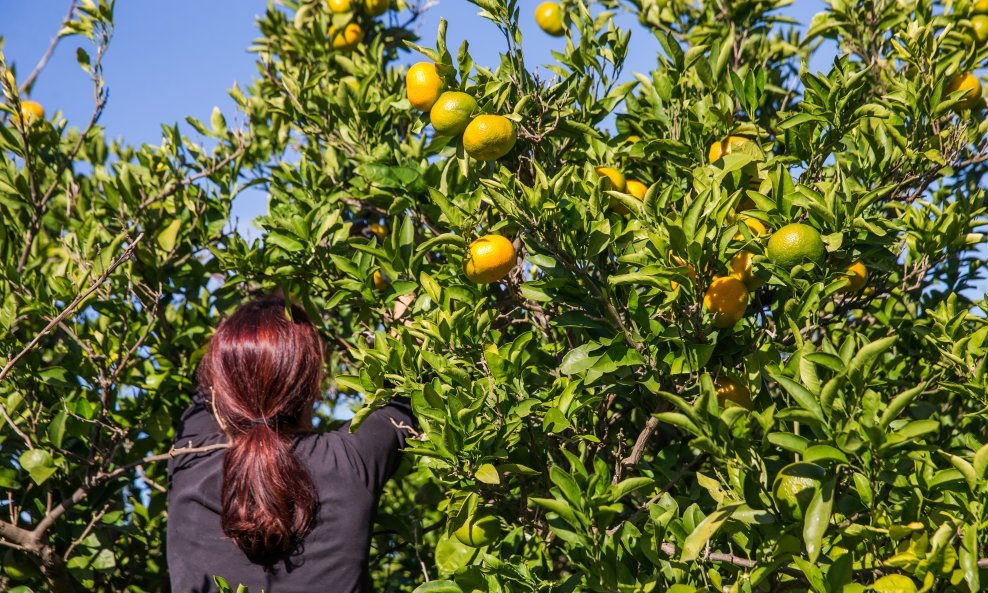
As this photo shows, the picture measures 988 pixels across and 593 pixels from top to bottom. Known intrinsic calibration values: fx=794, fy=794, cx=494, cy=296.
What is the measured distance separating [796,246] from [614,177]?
46 centimetres

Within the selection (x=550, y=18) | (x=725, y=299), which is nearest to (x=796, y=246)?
(x=725, y=299)

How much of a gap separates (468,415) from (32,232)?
1708 millimetres

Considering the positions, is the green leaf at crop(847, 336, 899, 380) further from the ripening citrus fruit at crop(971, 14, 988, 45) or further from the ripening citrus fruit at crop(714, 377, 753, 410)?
the ripening citrus fruit at crop(971, 14, 988, 45)

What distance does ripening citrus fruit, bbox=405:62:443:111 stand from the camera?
1733 millimetres

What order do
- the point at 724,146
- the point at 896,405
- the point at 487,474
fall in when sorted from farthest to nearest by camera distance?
the point at 724,146
the point at 487,474
the point at 896,405

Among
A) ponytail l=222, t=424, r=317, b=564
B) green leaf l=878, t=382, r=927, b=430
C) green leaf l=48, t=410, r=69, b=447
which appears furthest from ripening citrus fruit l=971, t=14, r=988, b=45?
green leaf l=48, t=410, r=69, b=447

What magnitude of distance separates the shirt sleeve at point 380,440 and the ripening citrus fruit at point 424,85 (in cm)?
68

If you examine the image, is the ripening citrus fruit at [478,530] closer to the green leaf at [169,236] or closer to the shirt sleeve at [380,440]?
the shirt sleeve at [380,440]

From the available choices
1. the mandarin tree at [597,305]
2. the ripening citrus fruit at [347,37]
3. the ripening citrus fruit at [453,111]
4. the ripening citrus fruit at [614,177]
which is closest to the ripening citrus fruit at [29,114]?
the mandarin tree at [597,305]

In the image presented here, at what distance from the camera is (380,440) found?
1.78 metres

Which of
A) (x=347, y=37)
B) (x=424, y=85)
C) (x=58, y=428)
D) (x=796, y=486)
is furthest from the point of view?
(x=347, y=37)

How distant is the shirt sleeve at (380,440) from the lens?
1746 mm

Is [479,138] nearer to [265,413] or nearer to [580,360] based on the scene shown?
[580,360]

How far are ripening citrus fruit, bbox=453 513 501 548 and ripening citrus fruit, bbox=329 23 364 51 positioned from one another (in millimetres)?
2050
